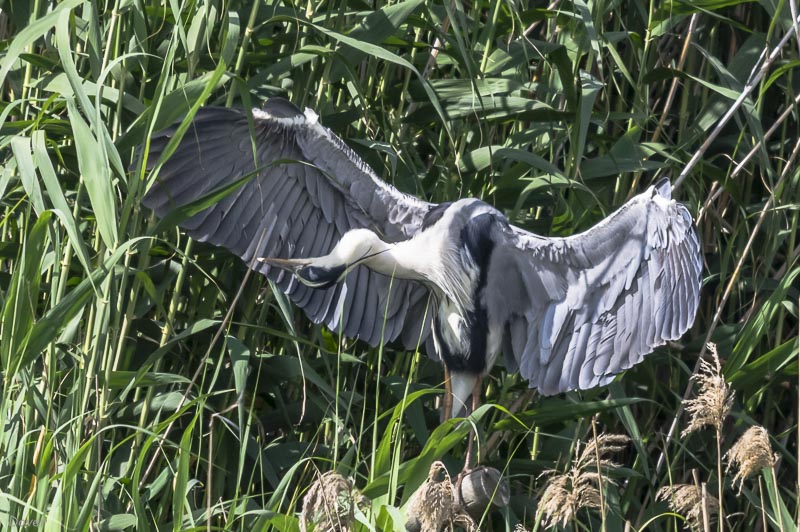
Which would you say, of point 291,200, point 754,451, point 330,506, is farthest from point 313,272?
point 754,451

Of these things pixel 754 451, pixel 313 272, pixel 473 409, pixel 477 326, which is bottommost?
pixel 473 409

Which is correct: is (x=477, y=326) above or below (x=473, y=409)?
above

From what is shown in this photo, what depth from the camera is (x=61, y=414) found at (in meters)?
1.92

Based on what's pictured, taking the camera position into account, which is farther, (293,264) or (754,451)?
(293,264)

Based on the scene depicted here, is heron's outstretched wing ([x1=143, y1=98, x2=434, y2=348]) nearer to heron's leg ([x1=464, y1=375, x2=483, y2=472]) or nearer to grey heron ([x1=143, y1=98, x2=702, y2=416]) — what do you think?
grey heron ([x1=143, y1=98, x2=702, y2=416])

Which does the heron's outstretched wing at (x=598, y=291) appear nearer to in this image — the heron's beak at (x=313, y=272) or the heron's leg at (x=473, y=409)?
the heron's leg at (x=473, y=409)

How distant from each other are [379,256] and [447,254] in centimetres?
12

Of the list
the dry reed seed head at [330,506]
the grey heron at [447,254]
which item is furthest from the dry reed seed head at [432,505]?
the grey heron at [447,254]

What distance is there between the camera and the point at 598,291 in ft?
7.50

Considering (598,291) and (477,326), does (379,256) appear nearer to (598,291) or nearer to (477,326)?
(477,326)

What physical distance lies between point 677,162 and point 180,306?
104cm

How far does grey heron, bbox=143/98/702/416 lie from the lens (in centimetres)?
220

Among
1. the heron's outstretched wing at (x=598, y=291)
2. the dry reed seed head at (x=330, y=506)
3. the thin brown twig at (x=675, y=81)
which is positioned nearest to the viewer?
the dry reed seed head at (x=330, y=506)

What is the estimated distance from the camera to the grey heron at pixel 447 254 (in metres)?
2.20
